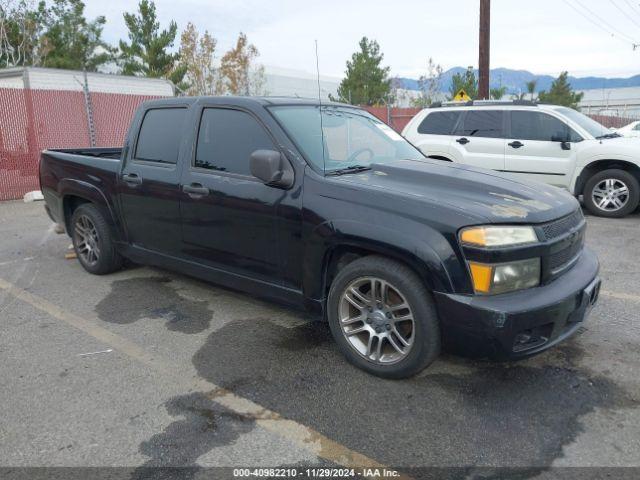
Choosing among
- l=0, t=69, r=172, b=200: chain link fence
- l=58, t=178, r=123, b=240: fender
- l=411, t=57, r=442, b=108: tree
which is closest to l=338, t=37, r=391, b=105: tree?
l=411, t=57, r=442, b=108: tree

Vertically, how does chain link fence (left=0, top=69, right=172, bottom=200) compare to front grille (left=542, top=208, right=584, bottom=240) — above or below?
above

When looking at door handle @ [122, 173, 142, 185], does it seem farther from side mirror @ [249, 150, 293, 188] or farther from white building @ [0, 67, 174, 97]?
white building @ [0, 67, 174, 97]

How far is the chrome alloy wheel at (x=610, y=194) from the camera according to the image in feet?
27.0

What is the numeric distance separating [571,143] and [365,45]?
1070 inches

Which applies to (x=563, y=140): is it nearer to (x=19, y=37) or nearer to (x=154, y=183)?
(x=154, y=183)

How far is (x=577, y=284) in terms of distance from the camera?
3.12 metres

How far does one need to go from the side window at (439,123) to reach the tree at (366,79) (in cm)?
2356

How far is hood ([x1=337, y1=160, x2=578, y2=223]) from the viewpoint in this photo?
301cm

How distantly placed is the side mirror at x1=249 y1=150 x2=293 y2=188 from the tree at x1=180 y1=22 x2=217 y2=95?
31978 mm

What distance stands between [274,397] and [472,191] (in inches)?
69.3

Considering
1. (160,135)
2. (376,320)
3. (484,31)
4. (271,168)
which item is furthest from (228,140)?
(484,31)

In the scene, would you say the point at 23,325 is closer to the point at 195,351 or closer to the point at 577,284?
the point at 195,351

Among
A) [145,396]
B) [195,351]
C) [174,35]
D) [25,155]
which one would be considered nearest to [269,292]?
[195,351]

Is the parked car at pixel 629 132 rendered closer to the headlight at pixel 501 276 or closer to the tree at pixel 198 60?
the headlight at pixel 501 276
